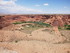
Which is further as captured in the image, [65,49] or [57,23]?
[57,23]

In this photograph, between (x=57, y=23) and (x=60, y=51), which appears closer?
(x=60, y=51)

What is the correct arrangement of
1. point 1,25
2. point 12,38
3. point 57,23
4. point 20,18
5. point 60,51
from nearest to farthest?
1. point 60,51
2. point 12,38
3. point 1,25
4. point 57,23
5. point 20,18

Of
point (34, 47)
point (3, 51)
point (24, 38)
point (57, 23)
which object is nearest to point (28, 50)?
point (34, 47)

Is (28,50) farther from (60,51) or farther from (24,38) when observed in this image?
(24,38)

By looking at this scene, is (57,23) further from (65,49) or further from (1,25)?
(65,49)

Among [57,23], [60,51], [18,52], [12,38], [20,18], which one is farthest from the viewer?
[20,18]

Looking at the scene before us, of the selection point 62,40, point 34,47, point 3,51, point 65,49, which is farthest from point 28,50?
point 62,40

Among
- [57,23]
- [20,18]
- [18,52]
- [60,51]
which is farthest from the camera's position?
[20,18]

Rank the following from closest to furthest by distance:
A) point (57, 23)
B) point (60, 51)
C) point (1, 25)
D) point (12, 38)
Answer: point (60, 51) → point (12, 38) → point (1, 25) → point (57, 23)
